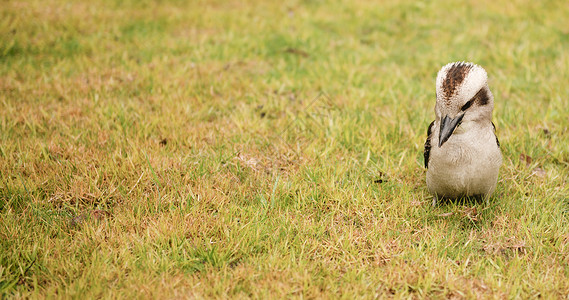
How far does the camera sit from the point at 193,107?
526 centimetres

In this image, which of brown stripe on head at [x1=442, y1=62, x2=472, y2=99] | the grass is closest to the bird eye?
brown stripe on head at [x1=442, y1=62, x2=472, y2=99]

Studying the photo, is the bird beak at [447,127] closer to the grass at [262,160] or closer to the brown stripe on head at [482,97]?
the brown stripe on head at [482,97]

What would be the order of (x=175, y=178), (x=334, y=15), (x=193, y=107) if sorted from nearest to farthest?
(x=175, y=178), (x=193, y=107), (x=334, y=15)

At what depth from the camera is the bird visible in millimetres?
3168

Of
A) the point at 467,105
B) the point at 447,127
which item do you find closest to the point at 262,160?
the point at 447,127

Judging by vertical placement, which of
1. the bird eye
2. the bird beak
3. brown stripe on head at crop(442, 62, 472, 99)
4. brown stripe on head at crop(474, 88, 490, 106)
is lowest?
the bird beak

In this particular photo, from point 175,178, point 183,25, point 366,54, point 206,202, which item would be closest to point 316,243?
point 206,202

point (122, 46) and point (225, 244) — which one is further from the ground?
point (122, 46)

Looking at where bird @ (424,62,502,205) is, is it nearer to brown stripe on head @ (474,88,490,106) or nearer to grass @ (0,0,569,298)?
brown stripe on head @ (474,88,490,106)

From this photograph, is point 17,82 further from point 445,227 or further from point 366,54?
point 445,227

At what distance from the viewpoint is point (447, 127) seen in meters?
3.20

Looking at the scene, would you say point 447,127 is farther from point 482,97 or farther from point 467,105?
point 482,97

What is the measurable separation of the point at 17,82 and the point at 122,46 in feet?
5.27

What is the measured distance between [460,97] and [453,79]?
0.42 feet
